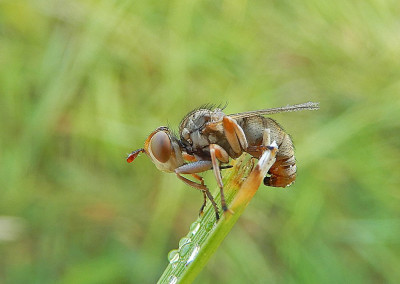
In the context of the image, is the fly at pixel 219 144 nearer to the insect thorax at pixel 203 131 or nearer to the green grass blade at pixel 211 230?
the insect thorax at pixel 203 131

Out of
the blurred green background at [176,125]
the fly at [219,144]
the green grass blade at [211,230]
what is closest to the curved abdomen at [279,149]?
the fly at [219,144]

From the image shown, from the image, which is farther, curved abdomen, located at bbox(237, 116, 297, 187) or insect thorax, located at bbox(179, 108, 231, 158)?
insect thorax, located at bbox(179, 108, 231, 158)

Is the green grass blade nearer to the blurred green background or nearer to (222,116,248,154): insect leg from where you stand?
(222,116,248,154): insect leg

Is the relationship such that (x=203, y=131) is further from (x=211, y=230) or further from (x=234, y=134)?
(x=211, y=230)

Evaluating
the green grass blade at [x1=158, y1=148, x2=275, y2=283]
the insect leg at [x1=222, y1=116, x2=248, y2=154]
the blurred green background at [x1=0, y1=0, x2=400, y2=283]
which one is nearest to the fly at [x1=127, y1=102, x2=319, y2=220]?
the insect leg at [x1=222, y1=116, x2=248, y2=154]

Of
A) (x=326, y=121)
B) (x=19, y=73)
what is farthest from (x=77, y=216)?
(x=326, y=121)

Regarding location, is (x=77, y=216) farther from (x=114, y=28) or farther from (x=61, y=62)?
(x=114, y=28)

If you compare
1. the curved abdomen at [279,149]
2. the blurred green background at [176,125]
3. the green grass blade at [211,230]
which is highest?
the blurred green background at [176,125]
